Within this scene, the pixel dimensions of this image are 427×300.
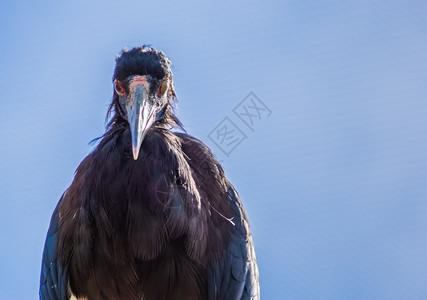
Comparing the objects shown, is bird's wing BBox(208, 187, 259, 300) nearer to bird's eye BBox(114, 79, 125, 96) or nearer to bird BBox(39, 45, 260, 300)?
bird BBox(39, 45, 260, 300)

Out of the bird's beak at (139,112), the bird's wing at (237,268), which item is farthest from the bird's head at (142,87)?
the bird's wing at (237,268)

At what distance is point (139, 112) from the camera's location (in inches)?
132

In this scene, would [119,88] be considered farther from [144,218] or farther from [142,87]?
[144,218]

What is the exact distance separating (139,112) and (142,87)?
23 centimetres

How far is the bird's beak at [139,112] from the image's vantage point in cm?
323

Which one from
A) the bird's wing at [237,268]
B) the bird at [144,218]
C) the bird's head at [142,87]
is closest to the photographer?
the bird at [144,218]

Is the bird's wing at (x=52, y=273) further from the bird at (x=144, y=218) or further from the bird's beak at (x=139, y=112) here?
the bird's beak at (x=139, y=112)

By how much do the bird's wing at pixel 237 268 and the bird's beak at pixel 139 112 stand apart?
0.87 metres

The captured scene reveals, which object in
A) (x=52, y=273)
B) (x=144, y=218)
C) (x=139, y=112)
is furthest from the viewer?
(x=52, y=273)

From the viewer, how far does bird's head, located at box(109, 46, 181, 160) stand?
3.42 meters

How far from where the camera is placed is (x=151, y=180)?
127 inches

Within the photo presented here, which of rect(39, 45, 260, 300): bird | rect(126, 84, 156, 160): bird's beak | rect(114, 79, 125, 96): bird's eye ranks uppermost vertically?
rect(114, 79, 125, 96): bird's eye

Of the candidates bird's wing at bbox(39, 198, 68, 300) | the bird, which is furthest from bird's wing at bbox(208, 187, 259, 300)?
bird's wing at bbox(39, 198, 68, 300)

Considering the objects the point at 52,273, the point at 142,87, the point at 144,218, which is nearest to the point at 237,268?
the point at 144,218
